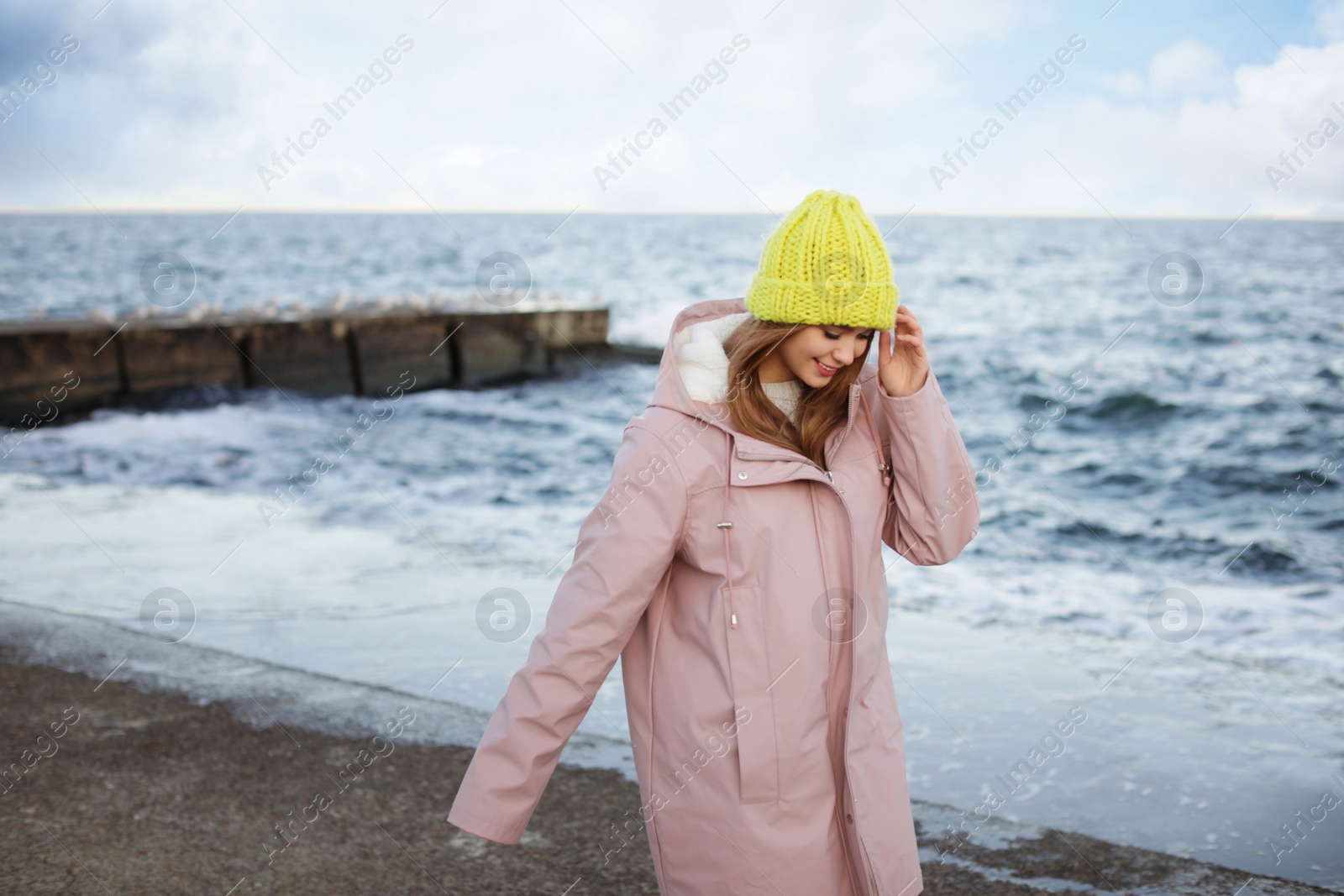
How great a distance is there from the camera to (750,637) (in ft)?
6.66

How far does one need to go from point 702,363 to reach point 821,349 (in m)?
0.24

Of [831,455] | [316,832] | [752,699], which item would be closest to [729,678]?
[752,699]

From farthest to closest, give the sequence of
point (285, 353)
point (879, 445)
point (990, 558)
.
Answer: point (285, 353) < point (990, 558) < point (879, 445)

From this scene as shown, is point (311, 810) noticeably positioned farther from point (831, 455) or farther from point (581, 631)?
point (831, 455)

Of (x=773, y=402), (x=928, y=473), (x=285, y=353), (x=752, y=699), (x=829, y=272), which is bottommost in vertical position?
(x=285, y=353)

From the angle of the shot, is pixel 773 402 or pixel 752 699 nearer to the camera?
pixel 752 699

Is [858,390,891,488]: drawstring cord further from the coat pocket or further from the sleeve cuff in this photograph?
the coat pocket

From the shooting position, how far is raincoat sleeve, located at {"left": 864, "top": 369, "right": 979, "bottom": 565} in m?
2.15

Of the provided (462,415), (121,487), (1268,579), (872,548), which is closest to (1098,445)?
(1268,579)

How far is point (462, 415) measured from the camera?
573 inches

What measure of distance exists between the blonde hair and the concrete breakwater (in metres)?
12.5

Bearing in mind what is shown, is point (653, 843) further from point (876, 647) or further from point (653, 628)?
point (876, 647)

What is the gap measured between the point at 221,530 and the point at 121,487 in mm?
2257

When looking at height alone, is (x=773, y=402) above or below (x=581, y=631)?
above
